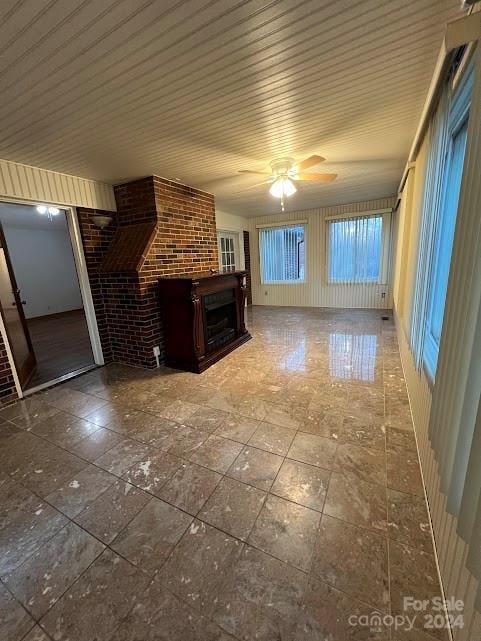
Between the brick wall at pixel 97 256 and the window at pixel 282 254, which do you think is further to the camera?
the window at pixel 282 254

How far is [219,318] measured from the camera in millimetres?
3836

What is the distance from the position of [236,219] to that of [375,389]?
514cm

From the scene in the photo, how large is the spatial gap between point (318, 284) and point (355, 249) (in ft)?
3.71

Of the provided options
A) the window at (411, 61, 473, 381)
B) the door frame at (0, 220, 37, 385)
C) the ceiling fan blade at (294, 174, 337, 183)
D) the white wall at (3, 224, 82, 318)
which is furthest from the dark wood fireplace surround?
the white wall at (3, 224, 82, 318)

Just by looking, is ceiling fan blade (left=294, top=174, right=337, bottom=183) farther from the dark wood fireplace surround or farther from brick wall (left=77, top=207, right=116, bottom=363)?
brick wall (left=77, top=207, right=116, bottom=363)

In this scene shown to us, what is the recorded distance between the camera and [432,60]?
4.97ft

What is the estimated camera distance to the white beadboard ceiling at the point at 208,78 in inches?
46.0

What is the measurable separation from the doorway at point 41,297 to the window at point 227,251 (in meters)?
2.93

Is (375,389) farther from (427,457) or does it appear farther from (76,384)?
(76,384)

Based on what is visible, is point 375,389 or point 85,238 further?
point 85,238

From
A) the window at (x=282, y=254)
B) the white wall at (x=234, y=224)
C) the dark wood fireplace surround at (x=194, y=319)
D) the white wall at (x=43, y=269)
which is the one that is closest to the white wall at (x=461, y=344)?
the dark wood fireplace surround at (x=194, y=319)

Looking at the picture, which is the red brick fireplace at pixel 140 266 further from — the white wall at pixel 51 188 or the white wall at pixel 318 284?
the white wall at pixel 318 284

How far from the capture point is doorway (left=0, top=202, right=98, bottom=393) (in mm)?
3154

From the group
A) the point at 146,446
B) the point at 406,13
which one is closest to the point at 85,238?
the point at 146,446
